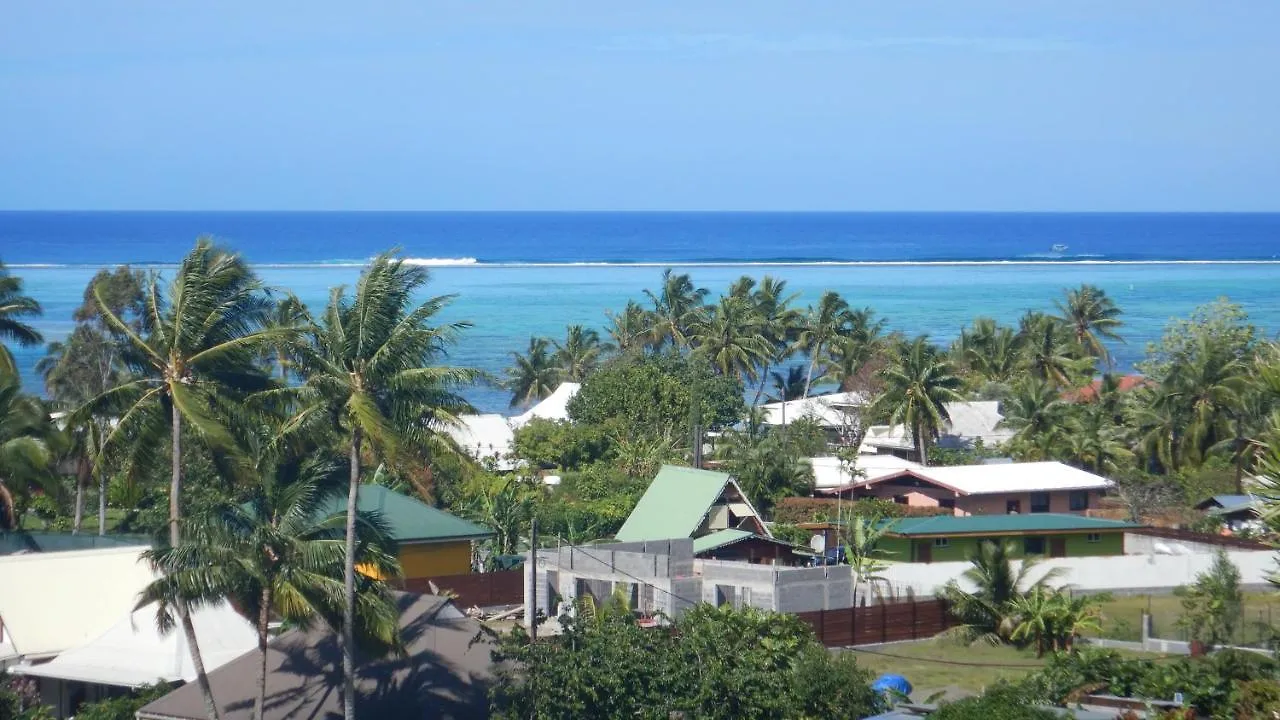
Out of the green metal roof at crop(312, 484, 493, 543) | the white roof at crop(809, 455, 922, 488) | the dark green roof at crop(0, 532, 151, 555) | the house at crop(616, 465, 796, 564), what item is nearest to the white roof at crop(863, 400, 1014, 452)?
the white roof at crop(809, 455, 922, 488)

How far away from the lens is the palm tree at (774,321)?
6694 centimetres

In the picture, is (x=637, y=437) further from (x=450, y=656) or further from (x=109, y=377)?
(x=450, y=656)

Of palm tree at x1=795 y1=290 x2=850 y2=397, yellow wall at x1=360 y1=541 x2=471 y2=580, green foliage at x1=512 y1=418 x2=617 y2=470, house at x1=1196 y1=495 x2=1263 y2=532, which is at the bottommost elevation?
yellow wall at x1=360 y1=541 x2=471 y2=580

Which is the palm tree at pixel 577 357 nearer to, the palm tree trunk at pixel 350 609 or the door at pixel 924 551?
the door at pixel 924 551

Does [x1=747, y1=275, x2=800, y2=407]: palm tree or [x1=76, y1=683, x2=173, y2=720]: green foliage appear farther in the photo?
[x1=747, y1=275, x2=800, y2=407]: palm tree

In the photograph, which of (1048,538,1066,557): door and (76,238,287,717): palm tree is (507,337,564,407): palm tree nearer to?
(1048,538,1066,557): door

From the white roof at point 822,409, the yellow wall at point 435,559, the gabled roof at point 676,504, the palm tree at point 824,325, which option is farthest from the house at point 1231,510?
the palm tree at point 824,325

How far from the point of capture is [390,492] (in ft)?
107

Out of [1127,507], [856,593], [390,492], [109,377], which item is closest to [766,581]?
[856,593]

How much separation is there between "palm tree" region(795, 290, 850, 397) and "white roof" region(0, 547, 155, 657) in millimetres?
42103

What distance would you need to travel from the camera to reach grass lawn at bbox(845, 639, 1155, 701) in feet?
85.0

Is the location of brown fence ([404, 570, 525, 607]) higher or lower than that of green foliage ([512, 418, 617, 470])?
lower

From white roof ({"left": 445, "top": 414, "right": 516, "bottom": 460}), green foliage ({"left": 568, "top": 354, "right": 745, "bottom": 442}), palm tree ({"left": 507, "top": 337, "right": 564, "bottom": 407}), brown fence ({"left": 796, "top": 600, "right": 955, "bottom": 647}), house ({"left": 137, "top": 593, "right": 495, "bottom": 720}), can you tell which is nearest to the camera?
house ({"left": 137, "top": 593, "right": 495, "bottom": 720})

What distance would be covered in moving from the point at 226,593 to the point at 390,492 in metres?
13.0
